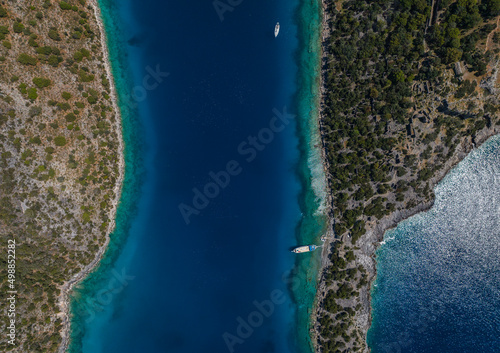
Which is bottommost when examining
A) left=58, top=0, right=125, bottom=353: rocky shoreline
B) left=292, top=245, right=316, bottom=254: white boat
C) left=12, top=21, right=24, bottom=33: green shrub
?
left=292, top=245, right=316, bottom=254: white boat

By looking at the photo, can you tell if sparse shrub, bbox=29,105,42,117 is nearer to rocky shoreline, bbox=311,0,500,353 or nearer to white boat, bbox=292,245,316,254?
rocky shoreline, bbox=311,0,500,353

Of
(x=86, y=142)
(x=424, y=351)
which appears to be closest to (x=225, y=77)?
(x=86, y=142)

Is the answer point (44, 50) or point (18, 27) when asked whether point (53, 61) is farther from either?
point (18, 27)

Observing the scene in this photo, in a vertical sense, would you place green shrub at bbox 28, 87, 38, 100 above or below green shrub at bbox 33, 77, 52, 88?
below

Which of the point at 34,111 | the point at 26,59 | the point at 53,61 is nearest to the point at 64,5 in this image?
the point at 53,61

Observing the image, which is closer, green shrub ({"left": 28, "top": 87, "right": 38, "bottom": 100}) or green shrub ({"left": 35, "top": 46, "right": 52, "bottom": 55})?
green shrub ({"left": 28, "top": 87, "right": 38, "bottom": 100})

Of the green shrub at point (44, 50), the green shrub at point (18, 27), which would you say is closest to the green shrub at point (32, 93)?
the green shrub at point (44, 50)

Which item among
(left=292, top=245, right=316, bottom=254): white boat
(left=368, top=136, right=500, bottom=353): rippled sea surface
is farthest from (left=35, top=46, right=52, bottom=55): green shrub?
(left=368, top=136, right=500, bottom=353): rippled sea surface

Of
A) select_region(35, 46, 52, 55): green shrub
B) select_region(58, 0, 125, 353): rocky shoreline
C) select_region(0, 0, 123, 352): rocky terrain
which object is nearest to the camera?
select_region(0, 0, 123, 352): rocky terrain

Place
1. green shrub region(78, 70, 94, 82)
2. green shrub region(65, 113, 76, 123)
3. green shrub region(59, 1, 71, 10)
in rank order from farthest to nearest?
green shrub region(78, 70, 94, 82)
green shrub region(59, 1, 71, 10)
green shrub region(65, 113, 76, 123)
